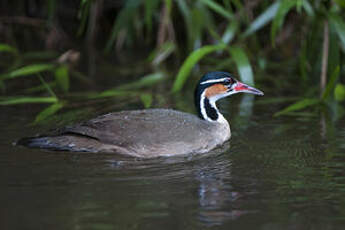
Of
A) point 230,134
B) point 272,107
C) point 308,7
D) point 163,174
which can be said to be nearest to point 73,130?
point 163,174

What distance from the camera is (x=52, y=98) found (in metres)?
8.26

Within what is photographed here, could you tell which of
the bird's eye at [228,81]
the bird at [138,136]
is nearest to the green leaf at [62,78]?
the bird at [138,136]

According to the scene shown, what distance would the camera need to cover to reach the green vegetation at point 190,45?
27.7 ft

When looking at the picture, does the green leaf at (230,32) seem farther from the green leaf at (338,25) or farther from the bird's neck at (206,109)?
the bird's neck at (206,109)

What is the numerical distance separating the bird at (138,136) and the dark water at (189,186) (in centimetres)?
13

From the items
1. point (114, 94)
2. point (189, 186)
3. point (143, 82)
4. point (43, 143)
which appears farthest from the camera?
point (143, 82)

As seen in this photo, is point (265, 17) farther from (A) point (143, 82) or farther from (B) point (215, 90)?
(B) point (215, 90)

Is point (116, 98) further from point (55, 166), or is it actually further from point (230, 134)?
point (55, 166)

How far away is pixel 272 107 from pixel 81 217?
4.24 m

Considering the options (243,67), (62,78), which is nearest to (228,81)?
(243,67)

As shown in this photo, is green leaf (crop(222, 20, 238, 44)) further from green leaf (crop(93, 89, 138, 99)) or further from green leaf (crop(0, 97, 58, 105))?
green leaf (crop(0, 97, 58, 105))

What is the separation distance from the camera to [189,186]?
5.71 m

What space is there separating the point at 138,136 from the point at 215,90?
1.26 meters

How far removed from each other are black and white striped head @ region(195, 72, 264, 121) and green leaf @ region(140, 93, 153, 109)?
2.87 ft
